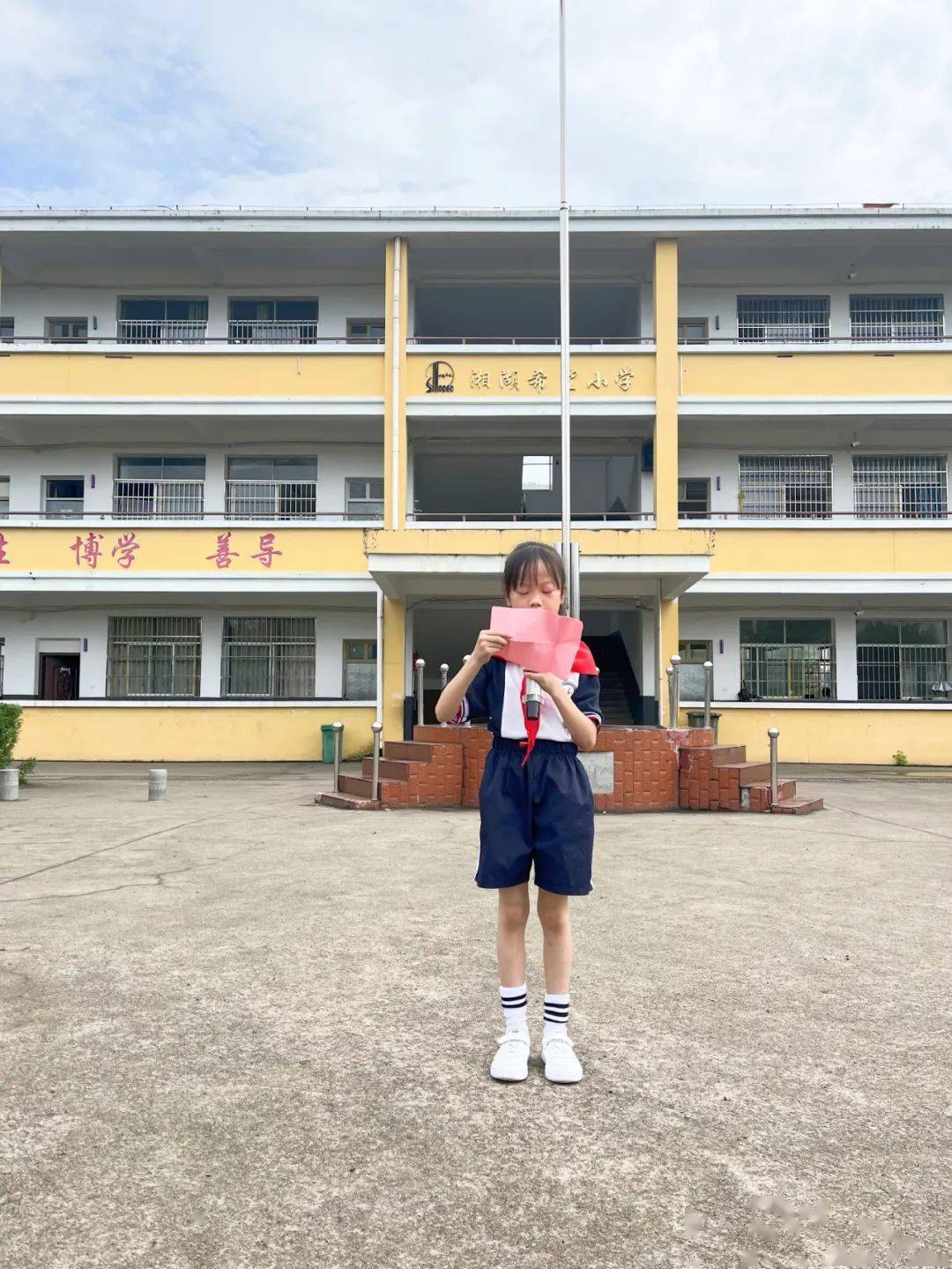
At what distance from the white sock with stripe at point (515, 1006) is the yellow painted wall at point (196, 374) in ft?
54.7

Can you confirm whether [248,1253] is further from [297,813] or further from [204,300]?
[204,300]

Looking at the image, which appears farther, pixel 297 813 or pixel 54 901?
pixel 297 813

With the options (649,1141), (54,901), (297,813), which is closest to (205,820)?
(297,813)

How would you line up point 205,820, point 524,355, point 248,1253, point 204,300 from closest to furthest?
point 248,1253
point 205,820
point 524,355
point 204,300

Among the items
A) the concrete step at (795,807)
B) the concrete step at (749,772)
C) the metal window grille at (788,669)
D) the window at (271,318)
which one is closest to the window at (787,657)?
the metal window grille at (788,669)

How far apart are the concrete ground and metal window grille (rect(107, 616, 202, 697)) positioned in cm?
1367

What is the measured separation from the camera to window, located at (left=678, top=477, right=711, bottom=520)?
19.5m

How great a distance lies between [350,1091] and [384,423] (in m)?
16.7

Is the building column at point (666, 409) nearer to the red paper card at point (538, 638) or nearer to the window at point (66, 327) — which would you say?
the window at point (66, 327)

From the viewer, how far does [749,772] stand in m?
10.5

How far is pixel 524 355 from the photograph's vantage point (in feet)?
60.0

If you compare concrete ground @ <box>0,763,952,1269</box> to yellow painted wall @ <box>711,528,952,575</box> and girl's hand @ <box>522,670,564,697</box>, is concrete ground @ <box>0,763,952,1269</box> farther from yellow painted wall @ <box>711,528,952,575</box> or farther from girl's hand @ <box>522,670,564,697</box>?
yellow painted wall @ <box>711,528,952,575</box>

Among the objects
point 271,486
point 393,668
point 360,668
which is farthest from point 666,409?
point 271,486

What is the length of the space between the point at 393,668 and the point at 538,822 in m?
15.2
